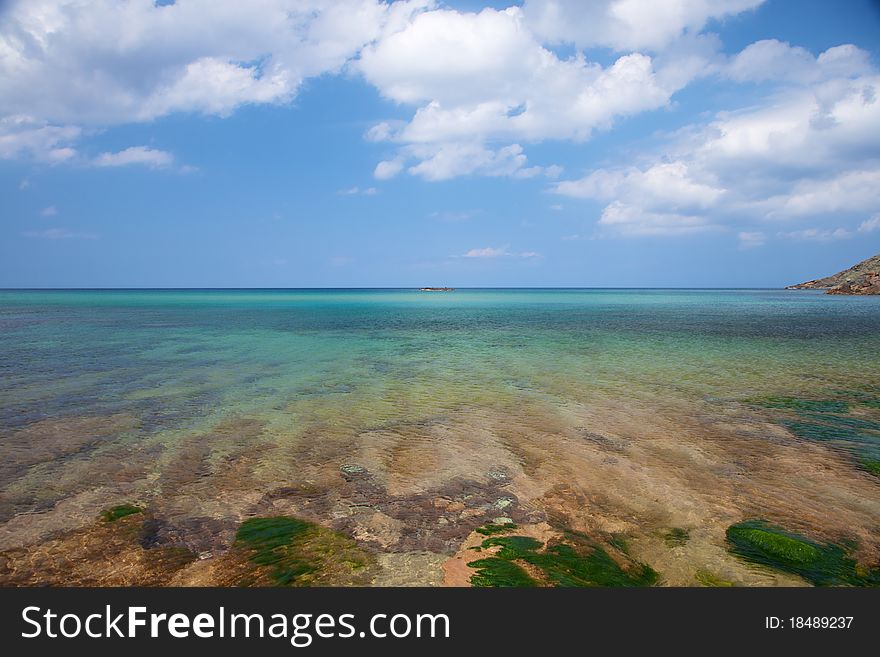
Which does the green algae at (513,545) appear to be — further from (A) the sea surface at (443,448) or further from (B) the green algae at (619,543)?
(B) the green algae at (619,543)

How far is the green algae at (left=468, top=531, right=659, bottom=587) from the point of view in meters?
5.35

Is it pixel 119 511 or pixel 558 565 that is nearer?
pixel 558 565

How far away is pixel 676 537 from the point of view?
6.35 metres

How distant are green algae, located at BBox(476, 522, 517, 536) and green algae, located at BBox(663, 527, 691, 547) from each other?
7.44 feet

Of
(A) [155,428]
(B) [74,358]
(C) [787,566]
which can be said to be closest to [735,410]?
(C) [787,566]

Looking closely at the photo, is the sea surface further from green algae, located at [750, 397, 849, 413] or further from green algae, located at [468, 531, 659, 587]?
green algae, located at [468, 531, 659, 587]

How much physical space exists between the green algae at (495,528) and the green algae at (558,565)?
6.2 inches

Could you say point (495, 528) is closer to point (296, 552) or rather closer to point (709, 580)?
point (709, 580)

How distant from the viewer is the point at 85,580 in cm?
532

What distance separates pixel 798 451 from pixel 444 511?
350 inches

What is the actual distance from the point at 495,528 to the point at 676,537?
274 centimetres

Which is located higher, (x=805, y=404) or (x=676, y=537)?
(x=805, y=404)

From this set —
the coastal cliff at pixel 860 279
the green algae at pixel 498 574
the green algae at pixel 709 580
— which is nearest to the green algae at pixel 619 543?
the green algae at pixel 709 580

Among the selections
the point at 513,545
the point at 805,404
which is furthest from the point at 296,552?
the point at 805,404
